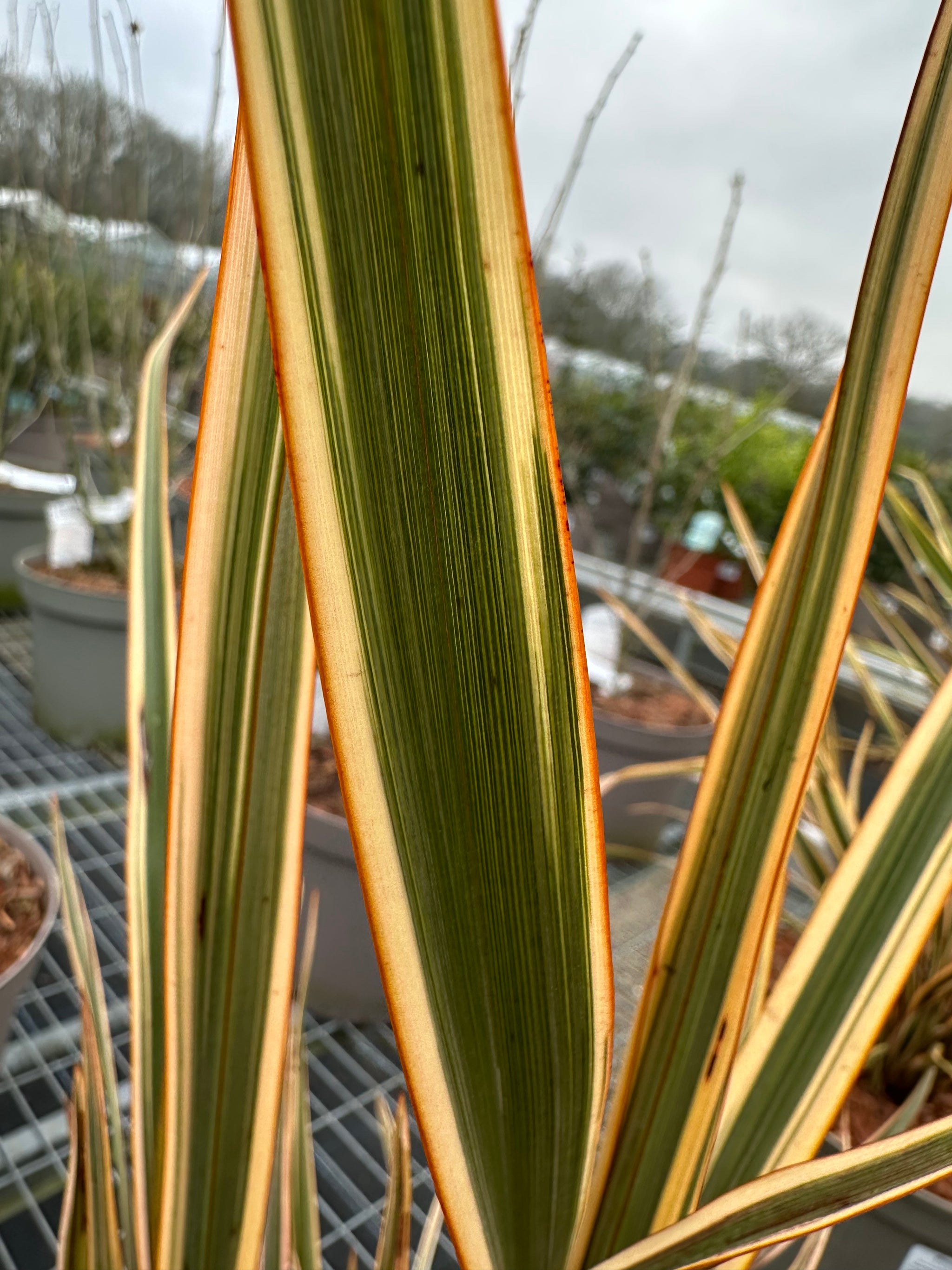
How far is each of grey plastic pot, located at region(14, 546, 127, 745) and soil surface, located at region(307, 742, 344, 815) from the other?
39 cm

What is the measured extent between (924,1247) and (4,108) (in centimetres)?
184

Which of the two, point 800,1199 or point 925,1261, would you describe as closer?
point 800,1199

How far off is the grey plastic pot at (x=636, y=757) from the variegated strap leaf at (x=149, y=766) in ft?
2.65

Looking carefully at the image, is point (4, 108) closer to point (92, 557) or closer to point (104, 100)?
point (104, 100)

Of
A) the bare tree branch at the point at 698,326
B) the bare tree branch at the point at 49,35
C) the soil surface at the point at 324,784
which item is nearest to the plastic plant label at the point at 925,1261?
the soil surface at the point at 324,784

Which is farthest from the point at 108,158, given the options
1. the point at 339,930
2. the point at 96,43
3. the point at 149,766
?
the point at 149,766

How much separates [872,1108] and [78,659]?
1033mm

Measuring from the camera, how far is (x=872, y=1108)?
0.56 meters

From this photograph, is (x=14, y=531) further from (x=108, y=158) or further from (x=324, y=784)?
(x=324, y=784)

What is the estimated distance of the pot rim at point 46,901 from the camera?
0.53 m

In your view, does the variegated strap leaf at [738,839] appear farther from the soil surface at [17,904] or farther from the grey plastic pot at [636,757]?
the grey plastic pot at [636,757]

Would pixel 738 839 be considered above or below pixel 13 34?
below

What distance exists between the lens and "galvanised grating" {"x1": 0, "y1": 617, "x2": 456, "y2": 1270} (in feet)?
1.89

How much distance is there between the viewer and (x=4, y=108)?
1383 millimetres
